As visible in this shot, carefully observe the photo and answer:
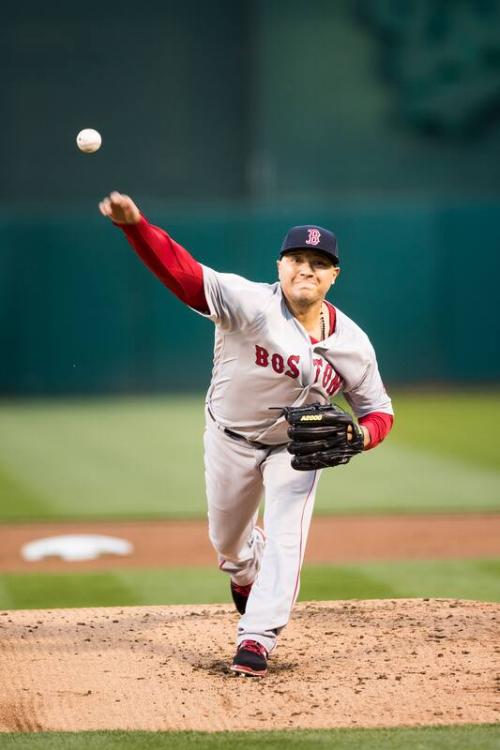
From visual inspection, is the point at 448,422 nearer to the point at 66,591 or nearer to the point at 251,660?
the point at 66,591

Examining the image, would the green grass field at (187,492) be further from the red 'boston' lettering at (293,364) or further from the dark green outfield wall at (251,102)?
the dark green outfield wall at (251,102)

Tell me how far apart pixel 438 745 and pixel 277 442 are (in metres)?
1.63

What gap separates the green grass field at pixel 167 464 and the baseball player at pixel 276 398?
417 cm

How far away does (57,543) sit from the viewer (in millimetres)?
8414

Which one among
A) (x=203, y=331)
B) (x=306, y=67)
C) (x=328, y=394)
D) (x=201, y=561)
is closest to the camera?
(x=328, y=394)

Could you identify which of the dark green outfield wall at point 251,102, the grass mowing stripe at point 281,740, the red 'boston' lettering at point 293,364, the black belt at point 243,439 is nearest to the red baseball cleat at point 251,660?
the grass mowing stripe at point 281,740

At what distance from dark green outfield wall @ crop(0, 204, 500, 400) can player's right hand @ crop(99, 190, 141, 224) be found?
11.8 m

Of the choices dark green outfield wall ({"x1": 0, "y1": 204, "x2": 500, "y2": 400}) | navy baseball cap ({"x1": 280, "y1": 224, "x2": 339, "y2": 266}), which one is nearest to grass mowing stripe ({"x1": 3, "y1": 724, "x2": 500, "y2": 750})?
navy baseball cap ({"x1": 280, "y1": 224, "x2": 339, "y2": 266})

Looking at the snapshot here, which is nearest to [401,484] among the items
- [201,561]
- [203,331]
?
[201,561]

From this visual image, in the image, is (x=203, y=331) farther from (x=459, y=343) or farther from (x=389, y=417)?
(x=389, y=417)

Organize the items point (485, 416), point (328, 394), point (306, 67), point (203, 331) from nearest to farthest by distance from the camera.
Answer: point (328, 394) → point (485, 416) → point (203, 331) → point (306, 67)

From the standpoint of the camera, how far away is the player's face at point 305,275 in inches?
205

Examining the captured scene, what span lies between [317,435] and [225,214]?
12333 mm

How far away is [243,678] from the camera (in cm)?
504
